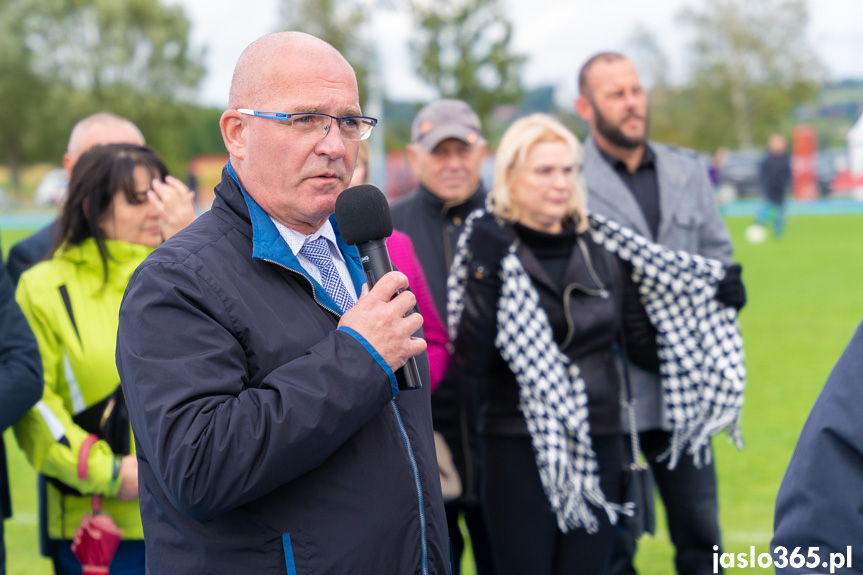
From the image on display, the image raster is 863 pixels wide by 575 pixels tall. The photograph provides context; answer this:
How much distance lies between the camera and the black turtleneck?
3.54 metres

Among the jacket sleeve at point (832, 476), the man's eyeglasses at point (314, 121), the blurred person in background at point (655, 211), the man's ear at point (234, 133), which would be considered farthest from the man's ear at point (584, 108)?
the jacket sleeve at point (832, 476)

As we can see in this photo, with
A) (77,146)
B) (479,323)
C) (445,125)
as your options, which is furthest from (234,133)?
(77,146)

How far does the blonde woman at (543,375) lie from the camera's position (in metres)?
3.32

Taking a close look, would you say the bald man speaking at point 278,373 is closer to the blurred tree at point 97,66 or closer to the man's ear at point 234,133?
the man's ear at point 234,133

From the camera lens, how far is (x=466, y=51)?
3059 centimetres

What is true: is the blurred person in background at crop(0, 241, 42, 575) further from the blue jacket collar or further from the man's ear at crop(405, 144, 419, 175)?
the man's ear at crop(405, 144, 419, 175)

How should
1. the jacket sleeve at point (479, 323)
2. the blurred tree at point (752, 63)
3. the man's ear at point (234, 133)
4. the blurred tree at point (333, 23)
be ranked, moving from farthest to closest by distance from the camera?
1. the blurred tree at point (752, 63)
2. the blurred tree at point (333, 23)
3. the jacket sleeve at point (479, 323)
4. the man's ear at point (234, 133)

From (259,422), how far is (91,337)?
1.55m

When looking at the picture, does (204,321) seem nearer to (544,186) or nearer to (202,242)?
(202,242)

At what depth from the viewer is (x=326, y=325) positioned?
75.9 inches

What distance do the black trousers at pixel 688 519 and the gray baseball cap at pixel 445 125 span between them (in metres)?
1.75

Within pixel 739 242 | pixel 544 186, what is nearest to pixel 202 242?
pixel 544 186

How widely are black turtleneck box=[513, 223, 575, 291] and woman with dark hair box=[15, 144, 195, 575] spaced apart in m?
1.38

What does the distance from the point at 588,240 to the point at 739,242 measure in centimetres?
1837
